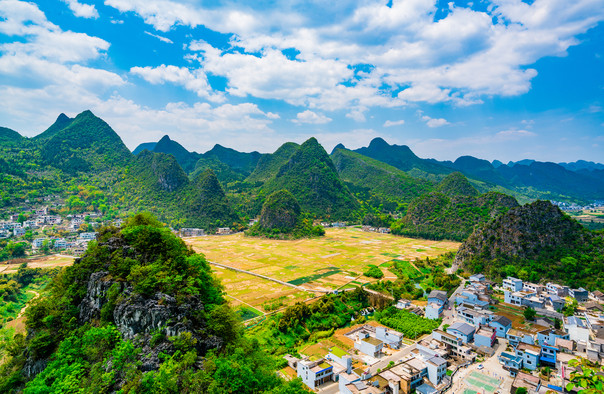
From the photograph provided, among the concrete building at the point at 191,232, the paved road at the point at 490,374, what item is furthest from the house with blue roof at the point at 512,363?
the concrete building at the point at 191,232

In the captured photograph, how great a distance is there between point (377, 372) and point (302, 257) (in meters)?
42.4

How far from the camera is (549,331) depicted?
29766mm

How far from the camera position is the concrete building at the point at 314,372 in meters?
23.3

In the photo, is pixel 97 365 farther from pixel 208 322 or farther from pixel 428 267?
pixel 428 267

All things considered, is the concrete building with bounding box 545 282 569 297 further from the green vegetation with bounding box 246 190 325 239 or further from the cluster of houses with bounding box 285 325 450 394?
the green vegetation with bounding box 246 190 325 239

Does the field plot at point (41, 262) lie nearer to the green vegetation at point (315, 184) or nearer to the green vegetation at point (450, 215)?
the green vegetation at point (315, 184)

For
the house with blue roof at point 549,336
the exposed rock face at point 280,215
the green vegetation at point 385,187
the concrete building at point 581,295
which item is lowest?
the house with blue roof at point 549,336

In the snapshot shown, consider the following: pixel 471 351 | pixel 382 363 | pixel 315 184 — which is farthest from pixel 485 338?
pixel 315 184

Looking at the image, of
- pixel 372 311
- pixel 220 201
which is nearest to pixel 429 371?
pixel 372 311

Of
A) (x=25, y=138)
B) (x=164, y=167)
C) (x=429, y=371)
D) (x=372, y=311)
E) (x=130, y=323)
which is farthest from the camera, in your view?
(x=25, y=138)

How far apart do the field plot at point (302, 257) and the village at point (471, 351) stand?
14.2 m

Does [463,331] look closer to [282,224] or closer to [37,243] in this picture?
[282,224]

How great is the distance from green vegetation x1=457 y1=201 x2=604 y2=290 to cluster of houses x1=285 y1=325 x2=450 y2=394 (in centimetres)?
2985

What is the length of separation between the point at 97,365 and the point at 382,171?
6885 inches
